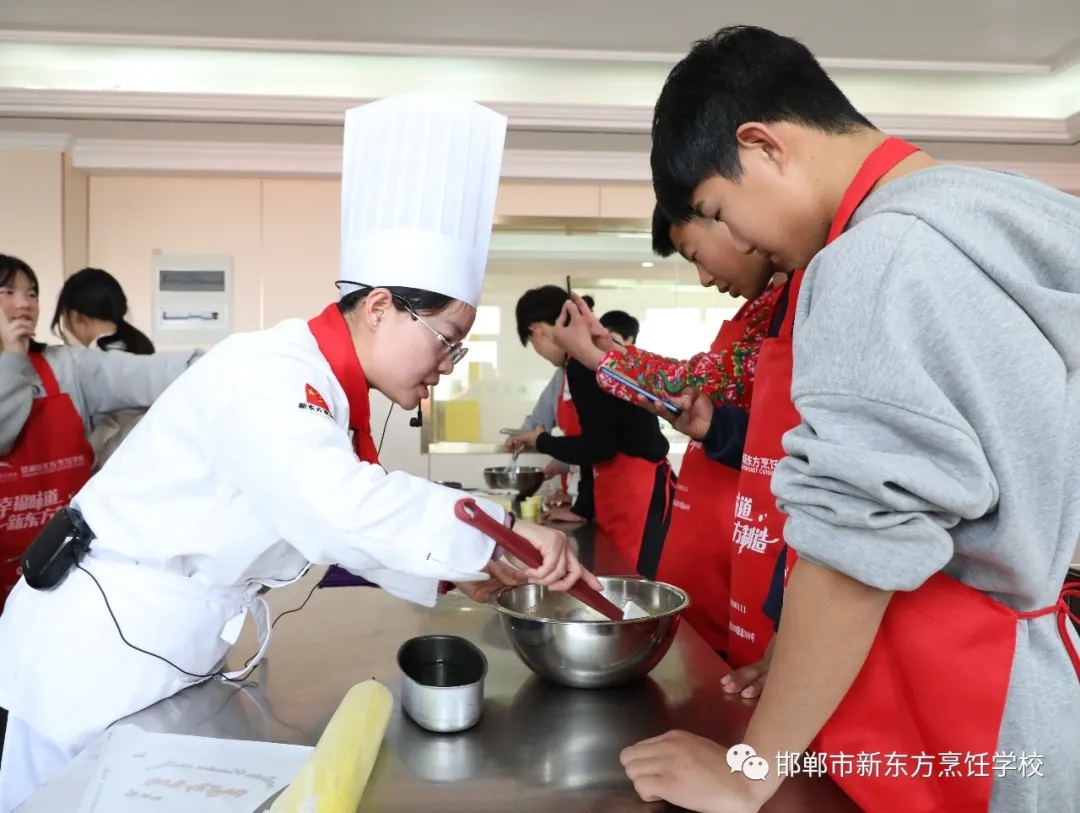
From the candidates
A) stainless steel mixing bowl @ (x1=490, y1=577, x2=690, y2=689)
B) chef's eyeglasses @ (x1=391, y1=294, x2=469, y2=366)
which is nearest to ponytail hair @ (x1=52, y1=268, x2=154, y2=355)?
chef's eyeglasses @ (x1=391, y1=294, x2=469, y2=366)

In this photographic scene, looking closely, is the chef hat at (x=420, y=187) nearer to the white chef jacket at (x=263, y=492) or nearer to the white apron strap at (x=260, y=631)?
the white chef jacket at (x=263, y=492)

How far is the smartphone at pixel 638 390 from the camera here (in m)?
1.54

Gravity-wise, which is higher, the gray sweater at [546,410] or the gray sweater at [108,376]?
the gray sweater at [108,376]

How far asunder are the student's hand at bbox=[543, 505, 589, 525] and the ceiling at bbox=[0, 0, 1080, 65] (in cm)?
174

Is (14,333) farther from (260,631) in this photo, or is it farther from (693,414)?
(693,414)

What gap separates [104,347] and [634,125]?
6.89 feet

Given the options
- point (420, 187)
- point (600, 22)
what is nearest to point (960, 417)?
point (420, 187)

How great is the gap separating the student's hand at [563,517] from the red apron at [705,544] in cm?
87

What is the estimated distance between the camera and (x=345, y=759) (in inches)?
26.6

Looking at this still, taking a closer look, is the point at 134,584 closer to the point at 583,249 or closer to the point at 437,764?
the point at 437,764

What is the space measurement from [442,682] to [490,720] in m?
0.07

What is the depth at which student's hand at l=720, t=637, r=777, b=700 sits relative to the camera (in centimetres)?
95

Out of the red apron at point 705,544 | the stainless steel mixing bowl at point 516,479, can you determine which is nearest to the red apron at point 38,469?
the stainless steel mixing bowl at point 516,479

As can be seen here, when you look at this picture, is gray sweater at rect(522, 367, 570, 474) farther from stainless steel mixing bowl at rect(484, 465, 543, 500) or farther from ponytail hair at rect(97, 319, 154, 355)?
ponytail hair at rect(97, 319, 154, 355)
